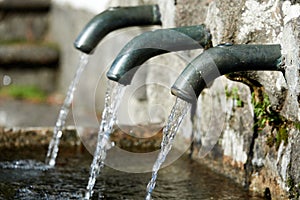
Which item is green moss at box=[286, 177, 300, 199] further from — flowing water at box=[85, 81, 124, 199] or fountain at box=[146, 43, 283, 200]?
flowing water at box=[85, 81, 124, 199]

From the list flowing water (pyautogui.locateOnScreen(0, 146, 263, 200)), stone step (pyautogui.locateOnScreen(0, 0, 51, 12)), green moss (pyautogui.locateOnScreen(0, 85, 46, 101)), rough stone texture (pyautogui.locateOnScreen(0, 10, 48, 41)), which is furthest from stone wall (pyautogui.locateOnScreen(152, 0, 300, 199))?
rough stone texture (pyautogui.locateOnScreen(0, 10, 48, 41))

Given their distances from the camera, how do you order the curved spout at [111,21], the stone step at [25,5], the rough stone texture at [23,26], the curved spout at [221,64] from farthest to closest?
1. the rough stone texture at [23,26]
2. the stone step at [25,5]
3. the curved spout at [111,21]
4. the curved spout at [221,64]

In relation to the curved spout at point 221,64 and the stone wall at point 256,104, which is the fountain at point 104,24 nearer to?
the stone wall at point 256,104

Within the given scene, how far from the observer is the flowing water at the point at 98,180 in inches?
123

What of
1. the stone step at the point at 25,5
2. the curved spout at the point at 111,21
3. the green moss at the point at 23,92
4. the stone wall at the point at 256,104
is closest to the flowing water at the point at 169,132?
the stone wall at the point at 256,104

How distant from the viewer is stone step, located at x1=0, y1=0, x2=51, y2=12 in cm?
695

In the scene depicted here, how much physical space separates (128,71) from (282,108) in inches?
25.5

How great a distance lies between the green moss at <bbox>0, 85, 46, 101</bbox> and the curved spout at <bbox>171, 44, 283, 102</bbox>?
423 centimetres

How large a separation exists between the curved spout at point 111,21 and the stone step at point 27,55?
3220 mm

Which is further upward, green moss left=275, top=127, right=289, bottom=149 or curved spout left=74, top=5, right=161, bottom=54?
curved spout left=74, top=5, right=161, bottom=54

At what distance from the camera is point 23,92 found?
270 inches

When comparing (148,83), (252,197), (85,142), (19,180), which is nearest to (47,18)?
(148,83)

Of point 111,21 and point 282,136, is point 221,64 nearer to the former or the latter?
point 282,136

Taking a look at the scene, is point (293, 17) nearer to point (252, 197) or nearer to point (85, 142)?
point (252, 197)
